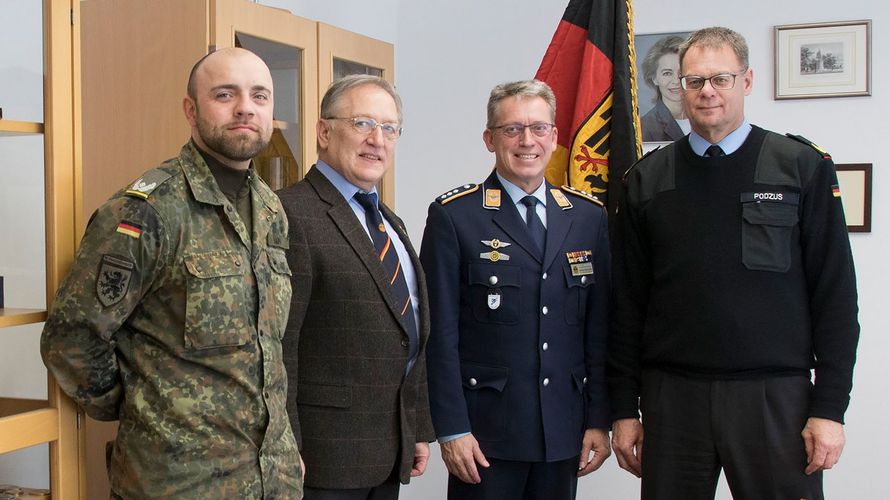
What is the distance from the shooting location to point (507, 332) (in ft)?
6.71

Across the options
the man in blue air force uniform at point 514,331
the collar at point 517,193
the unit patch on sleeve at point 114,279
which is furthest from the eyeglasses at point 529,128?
the unit patch on sleeve at point 114,279

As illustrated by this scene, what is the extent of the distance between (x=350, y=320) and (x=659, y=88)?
2117 millimetres

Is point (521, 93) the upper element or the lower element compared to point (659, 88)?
lower

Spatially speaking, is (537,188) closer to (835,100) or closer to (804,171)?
(804,171)

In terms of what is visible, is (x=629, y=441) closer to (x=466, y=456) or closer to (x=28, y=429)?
(x=466, y=456)

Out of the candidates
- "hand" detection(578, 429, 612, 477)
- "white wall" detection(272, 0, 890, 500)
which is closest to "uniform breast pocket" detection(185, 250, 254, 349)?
"hand" detection(578, 429, 612, 477)

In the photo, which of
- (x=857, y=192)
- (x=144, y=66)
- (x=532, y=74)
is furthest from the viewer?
(x=532, y=74)

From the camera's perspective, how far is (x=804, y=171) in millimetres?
1938

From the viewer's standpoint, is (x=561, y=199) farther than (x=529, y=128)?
Yes

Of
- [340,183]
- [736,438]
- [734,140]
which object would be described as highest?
[734,140]

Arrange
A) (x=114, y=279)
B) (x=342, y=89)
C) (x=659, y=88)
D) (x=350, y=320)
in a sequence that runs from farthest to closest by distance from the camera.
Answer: (x=659, y=88) → (x=342, y=89) → (x=350, y=320) → (x=114, y=279)

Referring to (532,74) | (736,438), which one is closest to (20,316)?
(736,438)

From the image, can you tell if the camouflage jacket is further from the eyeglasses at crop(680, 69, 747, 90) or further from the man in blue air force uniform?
the eyeglasses at crop(680, 69, 747, 90)

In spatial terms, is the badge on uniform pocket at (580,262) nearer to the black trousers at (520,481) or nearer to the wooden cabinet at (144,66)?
the black trousers at (520,481)
